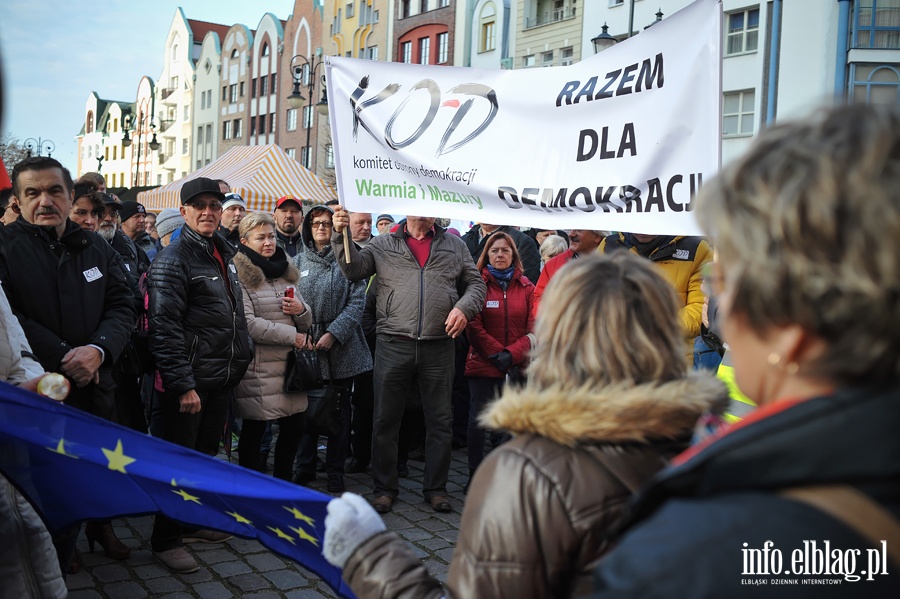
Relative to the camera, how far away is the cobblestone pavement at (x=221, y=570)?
14.5 feet

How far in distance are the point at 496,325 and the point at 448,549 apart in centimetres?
209

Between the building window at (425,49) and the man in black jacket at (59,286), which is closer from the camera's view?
the man in black jacket at (59,286)

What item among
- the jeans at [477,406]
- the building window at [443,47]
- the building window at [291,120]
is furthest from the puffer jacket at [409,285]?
the building window at [291,120]

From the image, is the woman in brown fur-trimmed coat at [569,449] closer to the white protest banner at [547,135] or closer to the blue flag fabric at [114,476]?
the blue flag fabric at [114,476]

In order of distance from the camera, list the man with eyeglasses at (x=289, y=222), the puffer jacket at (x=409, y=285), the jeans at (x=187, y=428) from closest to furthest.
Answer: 1. the jeans at (x=187, y=428)
2. the puffer jacket at (x=409, y=285)
3. the man with eyeglasses at (x=289, y=222)

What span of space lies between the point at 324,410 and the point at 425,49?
41679mm

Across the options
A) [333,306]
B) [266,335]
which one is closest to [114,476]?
[266,335]

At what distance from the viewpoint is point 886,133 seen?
106 centimetres

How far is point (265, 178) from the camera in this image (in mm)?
18172

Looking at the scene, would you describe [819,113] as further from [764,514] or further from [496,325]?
[496,325]

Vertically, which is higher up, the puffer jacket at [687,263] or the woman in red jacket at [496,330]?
the puffer jacket at [687,263]

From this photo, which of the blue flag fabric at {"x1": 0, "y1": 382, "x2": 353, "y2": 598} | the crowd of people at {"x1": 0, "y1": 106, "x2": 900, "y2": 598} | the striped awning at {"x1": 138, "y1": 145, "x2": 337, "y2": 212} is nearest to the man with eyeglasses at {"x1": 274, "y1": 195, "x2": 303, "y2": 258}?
the crowd of people at {"x1": 0, "y1": 106, "x2": 900, "y2": 598}

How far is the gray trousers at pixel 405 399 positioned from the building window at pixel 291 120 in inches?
2063

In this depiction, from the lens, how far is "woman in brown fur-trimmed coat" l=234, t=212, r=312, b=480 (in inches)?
225
